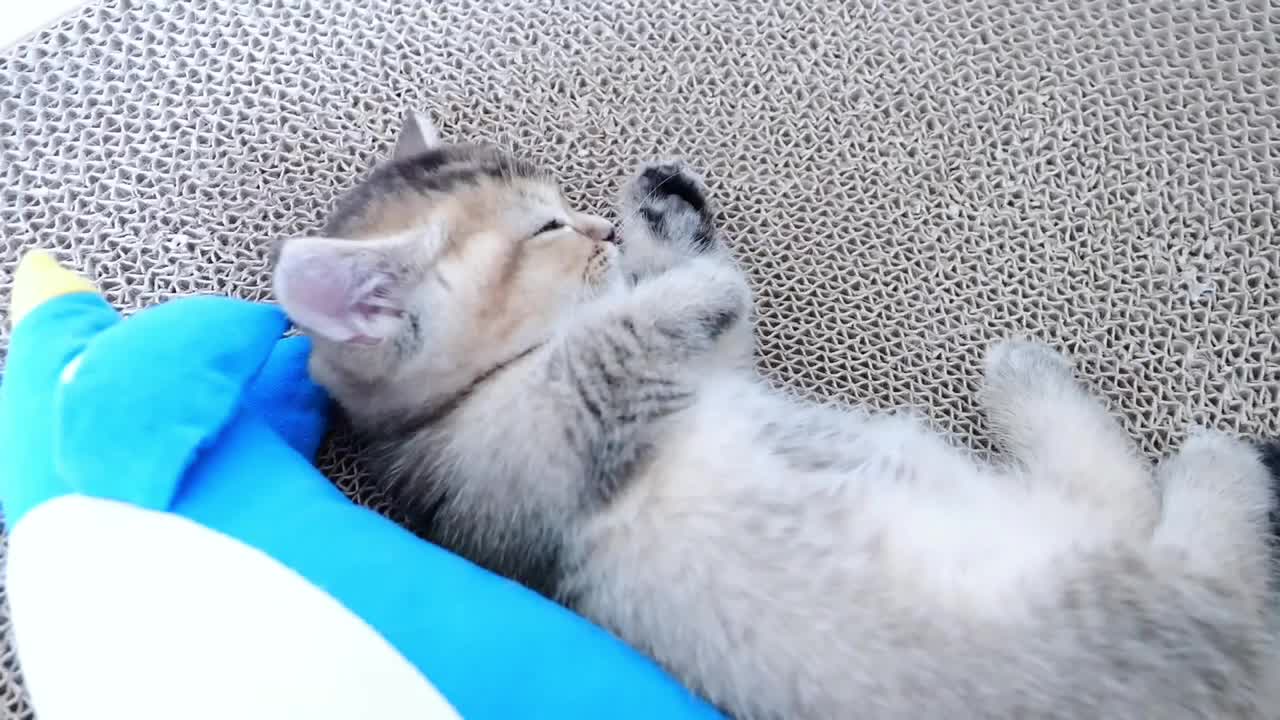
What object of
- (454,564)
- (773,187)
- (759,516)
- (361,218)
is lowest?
(454,564)

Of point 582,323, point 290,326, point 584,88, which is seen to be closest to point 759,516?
point 582,323

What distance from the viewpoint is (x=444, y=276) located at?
109 cm

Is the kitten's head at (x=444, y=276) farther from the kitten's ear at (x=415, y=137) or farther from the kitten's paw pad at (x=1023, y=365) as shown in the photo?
the kitten's paw pad at (x=1023, y=365)

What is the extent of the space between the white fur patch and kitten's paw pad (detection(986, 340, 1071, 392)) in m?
0.90

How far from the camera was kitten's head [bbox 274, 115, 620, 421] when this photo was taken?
103 centimetres

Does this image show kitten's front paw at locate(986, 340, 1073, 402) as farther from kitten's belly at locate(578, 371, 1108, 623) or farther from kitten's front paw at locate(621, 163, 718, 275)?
kitten's front paw at locate(621, 163, 718, 275)

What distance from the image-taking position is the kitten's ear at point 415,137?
4.19ft

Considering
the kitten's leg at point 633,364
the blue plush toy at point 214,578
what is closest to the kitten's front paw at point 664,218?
the kitten's leg at point 633,364

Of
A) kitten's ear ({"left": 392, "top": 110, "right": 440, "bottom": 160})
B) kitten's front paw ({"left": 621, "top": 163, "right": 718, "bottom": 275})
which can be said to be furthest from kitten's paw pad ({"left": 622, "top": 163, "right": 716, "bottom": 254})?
kitten's ear ({"left": 392, "top": 110, "right": 440, "bottom": 160})

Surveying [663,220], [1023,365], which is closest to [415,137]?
[663,220]

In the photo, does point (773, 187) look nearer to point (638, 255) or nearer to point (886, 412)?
point (638, 255)

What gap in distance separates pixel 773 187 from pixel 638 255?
0.93ft

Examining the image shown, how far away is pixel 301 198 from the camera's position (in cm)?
140

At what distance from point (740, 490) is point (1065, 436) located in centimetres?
49
